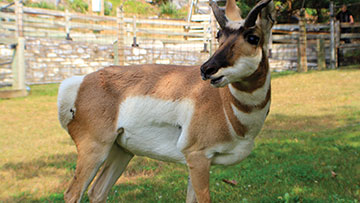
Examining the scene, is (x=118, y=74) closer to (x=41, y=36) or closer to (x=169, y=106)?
(x=169, y=106)

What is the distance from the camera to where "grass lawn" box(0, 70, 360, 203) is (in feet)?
15.2

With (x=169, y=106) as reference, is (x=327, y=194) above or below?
below

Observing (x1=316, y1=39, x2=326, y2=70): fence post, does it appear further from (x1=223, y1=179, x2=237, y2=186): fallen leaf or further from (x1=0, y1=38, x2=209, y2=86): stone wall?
(x1=223, y1=179, x2=237, y2=186): fallen leaf

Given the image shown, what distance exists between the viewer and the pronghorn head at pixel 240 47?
275 cm

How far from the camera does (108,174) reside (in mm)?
3920

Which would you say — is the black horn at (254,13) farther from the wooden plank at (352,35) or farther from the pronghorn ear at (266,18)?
the wooden plank at (352,35)

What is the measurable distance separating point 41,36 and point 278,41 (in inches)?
A: 512

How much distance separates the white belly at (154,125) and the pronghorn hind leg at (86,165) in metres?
0.26

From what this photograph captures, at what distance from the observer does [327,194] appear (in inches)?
174

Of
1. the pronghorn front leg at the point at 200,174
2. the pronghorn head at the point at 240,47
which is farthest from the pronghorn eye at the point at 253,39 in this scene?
the pronghorn front leg at the point at 200,174

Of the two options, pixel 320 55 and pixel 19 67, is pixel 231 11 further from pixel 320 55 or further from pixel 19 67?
pixel 320 55

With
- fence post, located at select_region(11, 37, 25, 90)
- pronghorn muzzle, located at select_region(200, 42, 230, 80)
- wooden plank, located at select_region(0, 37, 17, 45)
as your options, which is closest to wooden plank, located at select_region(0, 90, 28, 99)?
fence post, located at select_region(11, 37, 25, 90)

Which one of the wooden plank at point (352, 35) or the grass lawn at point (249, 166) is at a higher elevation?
the wooden plank at point (352, 35)

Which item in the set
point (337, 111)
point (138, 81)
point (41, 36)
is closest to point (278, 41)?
point (337, 111)
